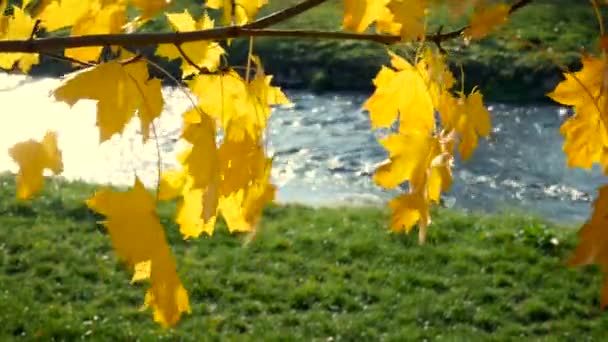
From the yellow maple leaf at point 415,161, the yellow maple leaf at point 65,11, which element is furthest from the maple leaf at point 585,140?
the yellow maple leaf at point 65,11

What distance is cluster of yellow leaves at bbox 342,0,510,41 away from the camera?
0.62m

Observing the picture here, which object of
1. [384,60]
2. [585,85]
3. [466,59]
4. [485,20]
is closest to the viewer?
[485,20]

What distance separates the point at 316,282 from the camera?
3.28 meters

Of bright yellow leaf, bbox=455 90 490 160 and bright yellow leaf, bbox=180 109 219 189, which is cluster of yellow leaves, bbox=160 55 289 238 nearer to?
bright yellow leaf, bbox=180 109 219 189

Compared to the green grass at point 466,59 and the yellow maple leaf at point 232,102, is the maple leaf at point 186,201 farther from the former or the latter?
the green grass at point 466,59

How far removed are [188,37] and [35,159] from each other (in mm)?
273

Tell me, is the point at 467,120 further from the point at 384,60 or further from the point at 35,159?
the point at 384,60

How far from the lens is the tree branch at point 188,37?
0.64 meters

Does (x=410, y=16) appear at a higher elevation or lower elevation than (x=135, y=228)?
higher

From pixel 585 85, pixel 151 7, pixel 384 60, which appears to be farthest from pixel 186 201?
pixel 384 60

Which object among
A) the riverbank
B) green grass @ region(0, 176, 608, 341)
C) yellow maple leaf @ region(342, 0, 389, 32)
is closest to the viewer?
yellow maple leaf @ region(342, 0, 389, 32)

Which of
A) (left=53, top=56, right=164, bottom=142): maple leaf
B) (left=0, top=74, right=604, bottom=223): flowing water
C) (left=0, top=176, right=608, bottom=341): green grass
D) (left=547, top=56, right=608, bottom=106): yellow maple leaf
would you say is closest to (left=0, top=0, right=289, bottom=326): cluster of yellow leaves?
(left=53, top=56, right=164, bottom=142): maple leaf

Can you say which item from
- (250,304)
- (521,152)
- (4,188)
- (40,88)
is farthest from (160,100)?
(40,88)

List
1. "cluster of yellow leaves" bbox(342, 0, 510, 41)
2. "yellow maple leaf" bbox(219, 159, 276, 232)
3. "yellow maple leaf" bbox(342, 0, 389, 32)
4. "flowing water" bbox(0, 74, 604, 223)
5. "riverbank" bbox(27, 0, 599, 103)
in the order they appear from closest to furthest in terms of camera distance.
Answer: "cluster of yellow leaves" bbox(342, 0, 510, 41) → "yellow maple leaf" bbox(342, 0, 389, 32) → "yellow maple leaf" bbox(219, 159, 276, 232) → "flowing water" bbox(0, 74, 604, 223) → "riverbank" bbox(27, 0, 599, 103)
